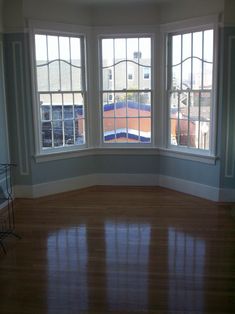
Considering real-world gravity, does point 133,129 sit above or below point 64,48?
below

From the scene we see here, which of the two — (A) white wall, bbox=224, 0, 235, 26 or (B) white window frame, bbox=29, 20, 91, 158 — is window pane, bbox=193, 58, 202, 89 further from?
(B) white window frame, bbox=29, 20, 91, 158

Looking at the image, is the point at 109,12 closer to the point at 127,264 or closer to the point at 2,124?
the point at 2,124

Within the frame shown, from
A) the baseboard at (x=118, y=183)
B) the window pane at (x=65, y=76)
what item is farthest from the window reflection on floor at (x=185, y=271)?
the window pane at (x=65, y=76)

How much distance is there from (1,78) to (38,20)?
3.20 ft

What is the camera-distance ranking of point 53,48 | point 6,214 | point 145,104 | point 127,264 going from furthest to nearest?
1. point 145,104
2. point 53,48
3. point 6,214
4. point 127,264

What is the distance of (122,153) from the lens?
20.3 ft

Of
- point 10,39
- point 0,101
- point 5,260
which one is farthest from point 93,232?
point 10,39

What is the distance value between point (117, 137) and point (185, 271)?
3.18 m

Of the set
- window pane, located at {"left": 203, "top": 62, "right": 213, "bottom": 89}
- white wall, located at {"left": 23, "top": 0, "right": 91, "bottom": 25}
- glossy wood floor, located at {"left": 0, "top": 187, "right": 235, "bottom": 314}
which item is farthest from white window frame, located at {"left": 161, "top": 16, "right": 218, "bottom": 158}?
white wall, located at {"left": 23, "top": 0, "right": 91, "bottom": 25}

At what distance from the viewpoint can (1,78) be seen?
5.20 meters

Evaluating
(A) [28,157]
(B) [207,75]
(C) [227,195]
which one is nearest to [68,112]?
(A) [28,157]

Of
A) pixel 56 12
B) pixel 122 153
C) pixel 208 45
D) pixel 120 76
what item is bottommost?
pixel 122 153

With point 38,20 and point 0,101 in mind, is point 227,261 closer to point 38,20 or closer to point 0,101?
point 0,101

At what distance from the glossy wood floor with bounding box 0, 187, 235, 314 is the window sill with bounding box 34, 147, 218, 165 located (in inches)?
24.3
